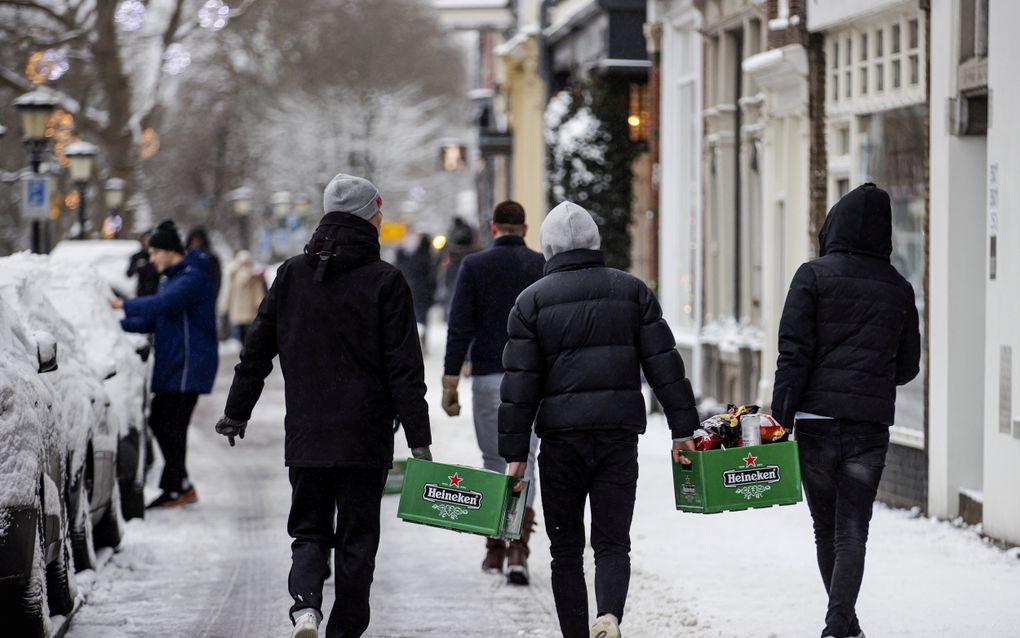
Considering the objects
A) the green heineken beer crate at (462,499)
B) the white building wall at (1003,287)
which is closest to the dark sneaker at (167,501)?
the white building wall at (1003,287)

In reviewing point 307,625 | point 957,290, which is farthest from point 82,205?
point 307,625

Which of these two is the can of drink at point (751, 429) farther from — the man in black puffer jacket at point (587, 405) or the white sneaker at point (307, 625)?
the white sneaker at point (307, 625)

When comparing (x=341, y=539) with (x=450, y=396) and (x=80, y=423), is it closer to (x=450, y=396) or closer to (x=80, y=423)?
(x=450, y=396)

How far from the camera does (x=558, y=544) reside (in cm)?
712

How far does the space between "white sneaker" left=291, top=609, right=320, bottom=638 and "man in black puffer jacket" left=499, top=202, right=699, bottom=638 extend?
901 millimetres

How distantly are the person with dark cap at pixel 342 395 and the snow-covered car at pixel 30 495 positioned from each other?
0.80 m

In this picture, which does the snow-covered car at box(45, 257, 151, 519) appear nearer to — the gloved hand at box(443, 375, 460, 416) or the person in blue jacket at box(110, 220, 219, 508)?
the person in blue jacket at box(110, 220, 219, 508)

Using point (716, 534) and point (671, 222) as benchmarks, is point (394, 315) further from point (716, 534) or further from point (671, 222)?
point (671, 222)

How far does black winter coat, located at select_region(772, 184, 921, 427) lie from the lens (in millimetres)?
7242

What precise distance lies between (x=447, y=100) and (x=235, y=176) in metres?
12.9

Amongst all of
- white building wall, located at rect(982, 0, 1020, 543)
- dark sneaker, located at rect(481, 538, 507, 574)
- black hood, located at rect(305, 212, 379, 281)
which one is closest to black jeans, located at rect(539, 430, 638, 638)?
black hood, located at rect(305, 212, 379, 281)

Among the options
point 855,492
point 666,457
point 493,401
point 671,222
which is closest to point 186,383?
point 493,401

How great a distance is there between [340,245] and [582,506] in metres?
1.34

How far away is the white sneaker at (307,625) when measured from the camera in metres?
6.97
